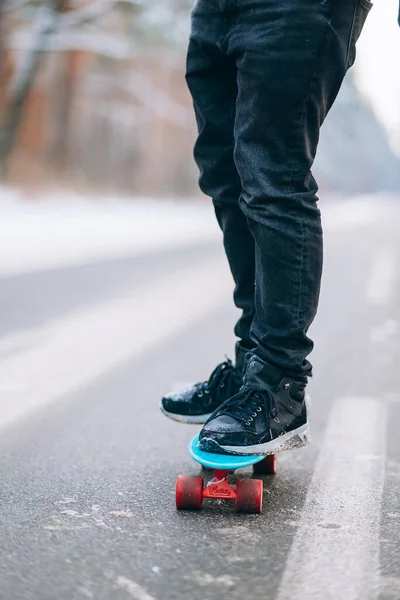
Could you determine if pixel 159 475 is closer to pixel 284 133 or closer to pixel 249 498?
pixel 249 498

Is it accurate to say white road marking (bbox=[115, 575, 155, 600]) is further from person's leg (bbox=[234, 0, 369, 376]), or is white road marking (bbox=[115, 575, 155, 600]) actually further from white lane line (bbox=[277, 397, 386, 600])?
person's leg (bbox=[234, 0, 369, 376])

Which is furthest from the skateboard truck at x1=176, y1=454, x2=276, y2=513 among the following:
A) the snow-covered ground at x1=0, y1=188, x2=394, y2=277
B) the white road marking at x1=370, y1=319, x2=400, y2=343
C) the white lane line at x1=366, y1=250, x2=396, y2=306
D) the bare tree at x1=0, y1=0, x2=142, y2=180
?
the bare tree at x1=0, y1=0, x2=142, y2=180

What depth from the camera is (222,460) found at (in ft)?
7.13

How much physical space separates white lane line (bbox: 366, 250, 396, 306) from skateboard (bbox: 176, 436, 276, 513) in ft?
15.2

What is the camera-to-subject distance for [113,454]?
2.68m

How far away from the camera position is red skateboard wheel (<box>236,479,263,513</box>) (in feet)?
6.95

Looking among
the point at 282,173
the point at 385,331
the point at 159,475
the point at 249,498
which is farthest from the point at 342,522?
the point at 385,331

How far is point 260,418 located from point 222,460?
0.44ft

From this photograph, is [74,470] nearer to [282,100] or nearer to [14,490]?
[14,490]

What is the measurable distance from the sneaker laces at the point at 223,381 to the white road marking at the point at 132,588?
93 cm

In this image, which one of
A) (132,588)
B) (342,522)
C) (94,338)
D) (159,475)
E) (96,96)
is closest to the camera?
(132,588)

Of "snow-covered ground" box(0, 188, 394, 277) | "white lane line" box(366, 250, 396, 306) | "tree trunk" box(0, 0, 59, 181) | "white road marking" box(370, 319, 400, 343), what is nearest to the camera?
"white road marking" box(370, 319, 400, 343)

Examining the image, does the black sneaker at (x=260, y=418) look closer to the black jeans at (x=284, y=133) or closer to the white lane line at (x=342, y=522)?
the black jeans at (x=284, y=133)

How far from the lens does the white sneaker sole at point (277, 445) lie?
2193 millimetres
